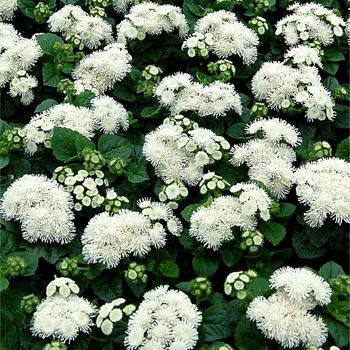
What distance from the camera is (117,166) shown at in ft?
10.3

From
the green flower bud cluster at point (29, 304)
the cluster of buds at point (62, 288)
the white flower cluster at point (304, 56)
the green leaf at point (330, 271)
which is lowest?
the green flower bud cluster at point (29, 304)

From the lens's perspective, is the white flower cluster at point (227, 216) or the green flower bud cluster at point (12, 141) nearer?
the white flower cluster at point (227, 216)

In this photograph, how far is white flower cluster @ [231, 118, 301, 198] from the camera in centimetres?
309

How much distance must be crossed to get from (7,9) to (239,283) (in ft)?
8.24

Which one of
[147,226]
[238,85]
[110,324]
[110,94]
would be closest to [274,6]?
[238,85]

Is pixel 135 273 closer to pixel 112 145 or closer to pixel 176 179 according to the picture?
pixel 176 179

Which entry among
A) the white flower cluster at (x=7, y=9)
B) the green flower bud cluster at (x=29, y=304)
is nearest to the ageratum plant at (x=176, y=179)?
the green flower bud cluster at (x=29, y=304)

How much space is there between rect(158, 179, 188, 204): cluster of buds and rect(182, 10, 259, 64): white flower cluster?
924 mm

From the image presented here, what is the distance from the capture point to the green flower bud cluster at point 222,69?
3.58 metres

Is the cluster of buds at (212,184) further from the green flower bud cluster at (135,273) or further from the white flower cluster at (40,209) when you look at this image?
the white flower cluster at (40,209)

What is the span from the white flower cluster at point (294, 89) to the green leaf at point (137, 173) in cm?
78

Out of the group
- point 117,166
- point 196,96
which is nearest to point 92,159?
point 117,166

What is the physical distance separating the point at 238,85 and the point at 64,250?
149 cm

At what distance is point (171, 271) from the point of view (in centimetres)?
284
